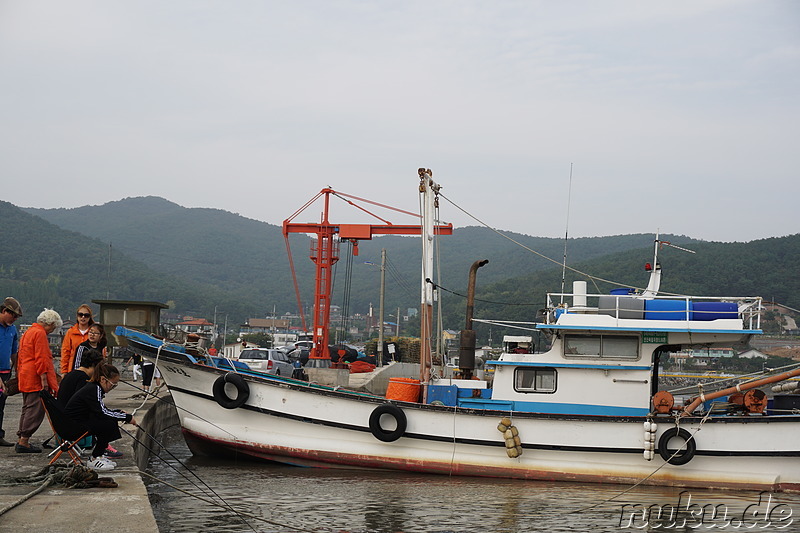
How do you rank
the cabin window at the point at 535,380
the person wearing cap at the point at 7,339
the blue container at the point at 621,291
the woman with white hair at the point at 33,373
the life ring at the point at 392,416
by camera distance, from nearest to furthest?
the woman with white hair at the point at 33,373 → the person wearing cap at the point at 7,339 → the life ring at the point at 392,416 → the cabin window at the point at 535,380 → the blue container at the point at 621,291

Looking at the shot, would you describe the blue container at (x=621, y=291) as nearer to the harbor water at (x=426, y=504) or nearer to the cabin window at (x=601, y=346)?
the cabin window at (x=601, y=346)

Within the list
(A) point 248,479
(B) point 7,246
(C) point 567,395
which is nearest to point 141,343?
(A) point 248,479

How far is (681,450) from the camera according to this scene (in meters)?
12.8

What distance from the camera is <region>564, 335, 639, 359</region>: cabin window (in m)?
13.6

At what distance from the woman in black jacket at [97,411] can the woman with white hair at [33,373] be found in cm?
129

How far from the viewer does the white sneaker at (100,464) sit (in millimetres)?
8469

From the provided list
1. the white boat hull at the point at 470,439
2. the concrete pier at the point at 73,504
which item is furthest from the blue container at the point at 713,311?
the concrete pier at the point at 73,504

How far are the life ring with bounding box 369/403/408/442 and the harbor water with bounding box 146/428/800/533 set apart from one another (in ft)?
2.20

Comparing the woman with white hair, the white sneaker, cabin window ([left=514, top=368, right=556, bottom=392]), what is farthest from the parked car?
the white sneaker

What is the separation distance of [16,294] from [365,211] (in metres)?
74.6

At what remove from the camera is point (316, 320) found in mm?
38156

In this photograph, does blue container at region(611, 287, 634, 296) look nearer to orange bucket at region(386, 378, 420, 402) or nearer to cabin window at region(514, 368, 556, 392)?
cabin window at region(514, 368, 556, 392)

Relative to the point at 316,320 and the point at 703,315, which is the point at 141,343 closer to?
the point at 703,315

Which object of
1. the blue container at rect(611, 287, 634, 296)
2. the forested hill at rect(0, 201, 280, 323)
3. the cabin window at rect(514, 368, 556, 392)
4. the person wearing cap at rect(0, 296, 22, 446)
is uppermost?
the forested hill at rect(0, 201, 280, 323)
